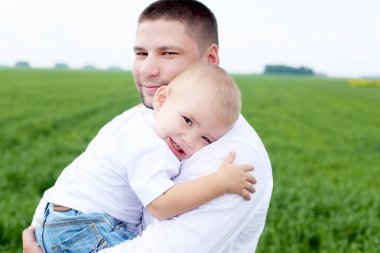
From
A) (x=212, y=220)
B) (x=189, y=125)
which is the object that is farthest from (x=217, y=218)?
(x=189, y=125)

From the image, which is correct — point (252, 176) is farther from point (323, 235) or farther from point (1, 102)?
point (1, 102)

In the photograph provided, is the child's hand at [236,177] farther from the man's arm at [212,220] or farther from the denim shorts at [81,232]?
the denim shorts at [81,232]

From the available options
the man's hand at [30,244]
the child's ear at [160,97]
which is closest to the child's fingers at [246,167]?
the child's ear at [160,97]

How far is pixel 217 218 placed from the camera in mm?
1698

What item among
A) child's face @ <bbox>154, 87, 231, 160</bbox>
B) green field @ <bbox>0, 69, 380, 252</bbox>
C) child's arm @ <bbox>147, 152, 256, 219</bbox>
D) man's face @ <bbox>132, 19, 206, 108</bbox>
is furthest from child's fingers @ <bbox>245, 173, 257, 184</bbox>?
green field @ <bbox>0, 69, 380, 252</bbox>

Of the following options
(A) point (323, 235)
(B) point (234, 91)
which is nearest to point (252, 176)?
(B) point (234, 91)

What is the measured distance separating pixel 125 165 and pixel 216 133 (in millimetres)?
360

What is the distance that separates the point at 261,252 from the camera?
4.81 m

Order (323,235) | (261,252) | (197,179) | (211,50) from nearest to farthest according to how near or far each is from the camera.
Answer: (197,179), (211,50), (261,252), (323,235)

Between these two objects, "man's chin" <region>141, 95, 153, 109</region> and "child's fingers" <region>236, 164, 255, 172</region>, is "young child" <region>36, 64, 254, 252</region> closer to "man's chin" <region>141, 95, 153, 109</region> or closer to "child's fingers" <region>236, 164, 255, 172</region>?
"child's fingers" <region>236, 164, 255, 172</region>

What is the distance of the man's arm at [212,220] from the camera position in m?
1.69

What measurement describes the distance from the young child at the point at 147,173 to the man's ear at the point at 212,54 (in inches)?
17.2

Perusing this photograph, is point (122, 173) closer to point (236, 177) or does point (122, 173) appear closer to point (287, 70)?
point (236, 177)

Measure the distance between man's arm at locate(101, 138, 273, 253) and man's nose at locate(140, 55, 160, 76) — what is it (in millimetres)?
522
